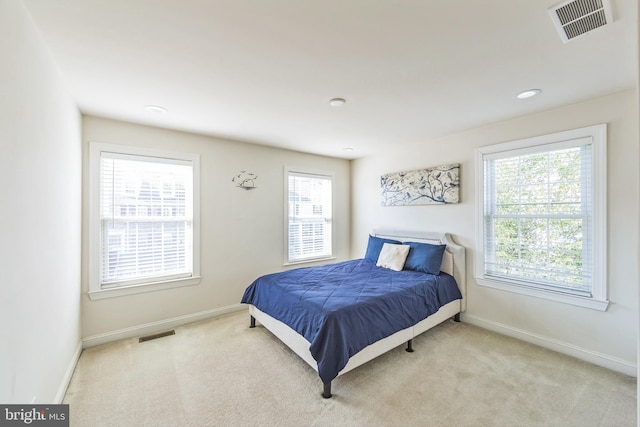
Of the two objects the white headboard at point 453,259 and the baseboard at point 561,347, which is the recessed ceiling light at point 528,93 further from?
the baseboard at point 561,347

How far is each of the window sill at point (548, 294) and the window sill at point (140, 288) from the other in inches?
145

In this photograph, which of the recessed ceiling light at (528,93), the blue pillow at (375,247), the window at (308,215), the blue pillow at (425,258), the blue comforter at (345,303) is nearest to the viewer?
the blue comforter at (345,303)

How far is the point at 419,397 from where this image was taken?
6.57 ft

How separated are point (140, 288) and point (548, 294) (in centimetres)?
450

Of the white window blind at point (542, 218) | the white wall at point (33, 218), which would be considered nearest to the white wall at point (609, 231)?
the white window blind at point (542, 218)

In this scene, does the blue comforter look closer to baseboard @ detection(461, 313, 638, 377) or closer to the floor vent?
baseboard @ detection(461, 313, 638, 377)

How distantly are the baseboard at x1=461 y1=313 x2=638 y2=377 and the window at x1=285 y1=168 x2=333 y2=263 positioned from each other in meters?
2.47

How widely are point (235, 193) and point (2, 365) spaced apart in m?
2.79

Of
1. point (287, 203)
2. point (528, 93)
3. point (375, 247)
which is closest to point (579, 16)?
point (528, 93)

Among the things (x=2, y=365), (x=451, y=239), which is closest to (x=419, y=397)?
(x=451, y=239)

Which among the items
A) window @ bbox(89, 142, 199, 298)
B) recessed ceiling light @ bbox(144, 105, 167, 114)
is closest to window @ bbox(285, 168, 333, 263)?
window @ bbox(89, 142, 199, 298)

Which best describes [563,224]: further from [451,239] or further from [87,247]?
[87,247]

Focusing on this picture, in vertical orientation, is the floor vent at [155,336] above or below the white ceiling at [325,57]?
below

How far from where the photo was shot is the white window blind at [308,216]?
14.4ft
